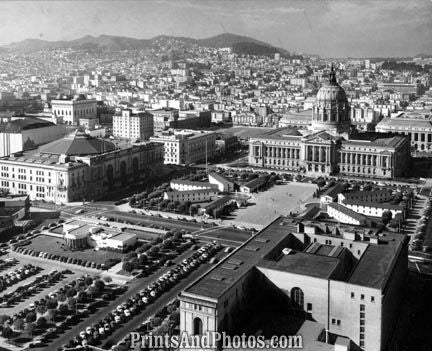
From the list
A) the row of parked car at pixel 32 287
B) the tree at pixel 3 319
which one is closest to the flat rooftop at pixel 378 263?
the tree at pixel 3 319

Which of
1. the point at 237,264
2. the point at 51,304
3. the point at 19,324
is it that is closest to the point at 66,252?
the point at 51,304

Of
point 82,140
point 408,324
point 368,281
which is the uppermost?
point 82,140

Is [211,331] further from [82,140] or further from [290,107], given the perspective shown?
[290,107]

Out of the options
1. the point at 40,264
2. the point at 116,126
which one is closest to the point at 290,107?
the point at 116,126

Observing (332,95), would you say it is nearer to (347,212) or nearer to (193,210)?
(347,212)

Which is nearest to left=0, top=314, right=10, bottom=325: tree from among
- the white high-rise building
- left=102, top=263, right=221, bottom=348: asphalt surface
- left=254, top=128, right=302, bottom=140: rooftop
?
left=102, top=263, right=221, bottom=348: asphalt surface

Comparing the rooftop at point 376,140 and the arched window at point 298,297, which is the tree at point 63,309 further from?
the rooftop at point 376,140
